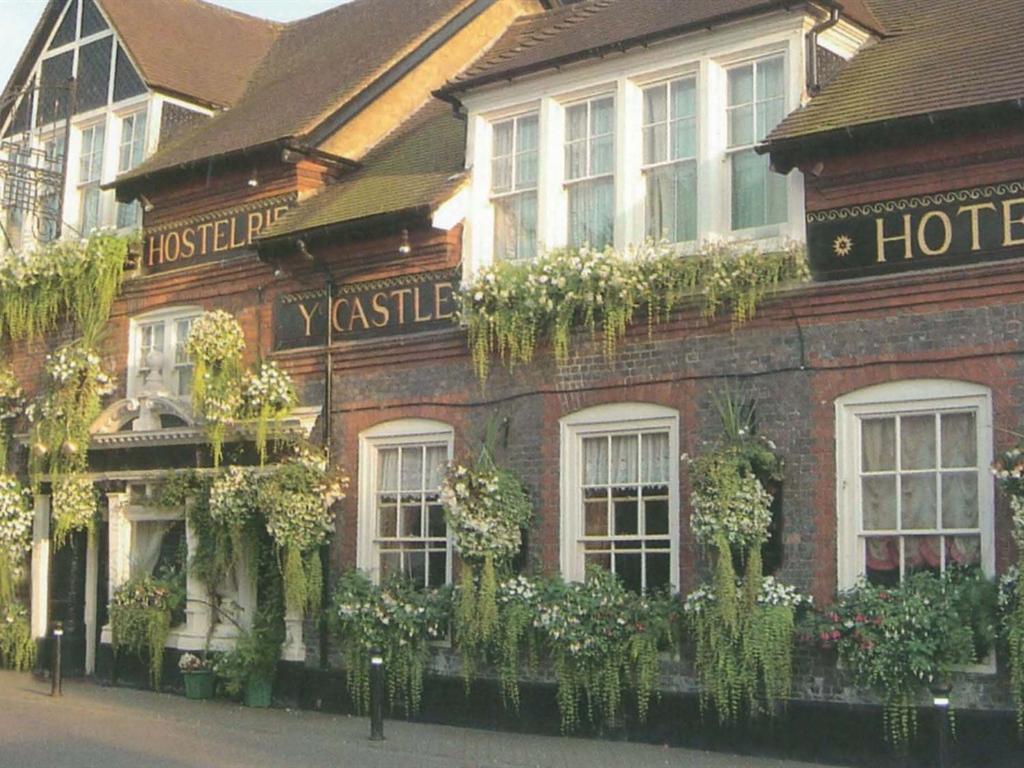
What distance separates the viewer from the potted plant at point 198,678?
58.9 feet

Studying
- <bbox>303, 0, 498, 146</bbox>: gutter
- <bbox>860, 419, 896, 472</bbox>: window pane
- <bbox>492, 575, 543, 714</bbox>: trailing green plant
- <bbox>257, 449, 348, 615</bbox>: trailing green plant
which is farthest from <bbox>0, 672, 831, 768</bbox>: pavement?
<bbox>303, 0, 498, 146</bbox>: gutter

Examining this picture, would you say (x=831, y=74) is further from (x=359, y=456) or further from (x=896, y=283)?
(x=359, y=456)

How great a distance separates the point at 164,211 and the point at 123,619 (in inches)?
210

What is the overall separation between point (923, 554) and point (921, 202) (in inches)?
118

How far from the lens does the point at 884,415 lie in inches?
510

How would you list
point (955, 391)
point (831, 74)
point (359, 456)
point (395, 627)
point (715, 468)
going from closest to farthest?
point (955, 391)
point (715, 468)
point (831, 74)
point (395, 627)
point (359, 456)

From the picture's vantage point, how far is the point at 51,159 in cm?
2172

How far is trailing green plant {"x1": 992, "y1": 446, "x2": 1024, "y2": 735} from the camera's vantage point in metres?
11.5

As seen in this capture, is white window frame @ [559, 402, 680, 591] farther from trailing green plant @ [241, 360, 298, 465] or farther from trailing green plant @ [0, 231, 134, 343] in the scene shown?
trailing green plant @ [0, 231, 134, 343]

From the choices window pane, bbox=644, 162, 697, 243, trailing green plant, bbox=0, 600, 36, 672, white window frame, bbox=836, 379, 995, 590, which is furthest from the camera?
trailing green plant, bbox=0, 600, 36, 672

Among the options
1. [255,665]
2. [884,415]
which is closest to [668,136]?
[884,415]

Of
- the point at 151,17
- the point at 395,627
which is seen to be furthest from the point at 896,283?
the point at 151,17

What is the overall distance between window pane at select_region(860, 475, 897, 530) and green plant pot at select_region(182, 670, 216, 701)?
341 inches

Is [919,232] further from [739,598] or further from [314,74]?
[314,74]
